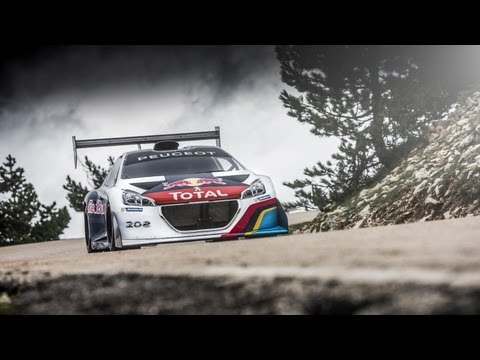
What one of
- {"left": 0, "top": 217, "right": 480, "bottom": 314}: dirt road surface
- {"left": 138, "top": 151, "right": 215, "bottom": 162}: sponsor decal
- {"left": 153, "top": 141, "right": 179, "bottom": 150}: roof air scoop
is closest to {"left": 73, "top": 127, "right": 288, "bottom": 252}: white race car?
{"left": 138, "top": 151, "right": 215, "bottom": 162}: sponsor decal

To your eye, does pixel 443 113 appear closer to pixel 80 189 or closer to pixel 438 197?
pixel 438 197

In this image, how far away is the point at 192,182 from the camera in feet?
17.2

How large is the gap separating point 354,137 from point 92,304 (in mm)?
5165

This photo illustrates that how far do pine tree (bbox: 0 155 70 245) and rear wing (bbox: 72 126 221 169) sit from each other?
31.1 inches

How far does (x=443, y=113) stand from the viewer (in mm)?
8969

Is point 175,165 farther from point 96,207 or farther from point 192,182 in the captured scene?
point 96,207

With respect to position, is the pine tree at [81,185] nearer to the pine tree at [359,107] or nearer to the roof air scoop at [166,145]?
the roof air scoop at [166,145]

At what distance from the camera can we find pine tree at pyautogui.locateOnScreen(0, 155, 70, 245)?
712cm

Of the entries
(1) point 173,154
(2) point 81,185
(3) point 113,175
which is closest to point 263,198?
(1) point 173,154

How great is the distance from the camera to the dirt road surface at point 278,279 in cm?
337

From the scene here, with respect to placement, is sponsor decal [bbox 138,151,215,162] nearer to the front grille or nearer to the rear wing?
the rear wing

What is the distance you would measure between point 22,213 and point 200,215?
436cm

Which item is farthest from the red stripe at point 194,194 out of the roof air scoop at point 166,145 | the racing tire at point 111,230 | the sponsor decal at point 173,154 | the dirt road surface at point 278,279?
the roof air scoop at point 166,145
